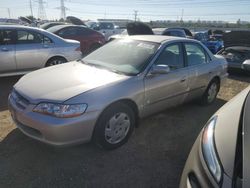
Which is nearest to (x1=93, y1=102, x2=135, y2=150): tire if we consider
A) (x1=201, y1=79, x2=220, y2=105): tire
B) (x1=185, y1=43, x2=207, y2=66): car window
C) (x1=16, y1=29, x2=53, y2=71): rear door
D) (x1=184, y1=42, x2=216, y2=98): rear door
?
(x1=184, y1=42, x2=216, y2=98): rear door

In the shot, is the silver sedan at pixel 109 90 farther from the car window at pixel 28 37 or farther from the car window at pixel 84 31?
the car window at pixel 84 31

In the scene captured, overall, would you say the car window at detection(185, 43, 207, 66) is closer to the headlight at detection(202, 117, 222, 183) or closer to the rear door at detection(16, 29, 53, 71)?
the headlight at detection(202, 117, 222, 183)

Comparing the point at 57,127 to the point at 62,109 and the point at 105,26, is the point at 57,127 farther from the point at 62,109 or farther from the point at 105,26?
the point at 105,26

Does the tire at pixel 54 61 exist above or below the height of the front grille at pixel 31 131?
above

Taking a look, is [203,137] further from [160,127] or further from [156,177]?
[160,127]

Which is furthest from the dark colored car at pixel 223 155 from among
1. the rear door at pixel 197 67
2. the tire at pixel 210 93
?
the tire at pixel 210 93

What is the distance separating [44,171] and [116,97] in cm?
125

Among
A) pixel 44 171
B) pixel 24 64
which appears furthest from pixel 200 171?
pixel 24 64

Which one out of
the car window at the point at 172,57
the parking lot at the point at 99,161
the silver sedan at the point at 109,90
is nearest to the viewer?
the parking lot at the point at 99,161

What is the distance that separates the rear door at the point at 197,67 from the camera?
465 centimetres

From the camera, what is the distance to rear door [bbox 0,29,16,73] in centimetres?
602

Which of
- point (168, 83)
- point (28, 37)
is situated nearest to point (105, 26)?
point (28, 37)

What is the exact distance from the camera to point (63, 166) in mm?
3150

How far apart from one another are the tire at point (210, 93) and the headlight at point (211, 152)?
3.20 m
